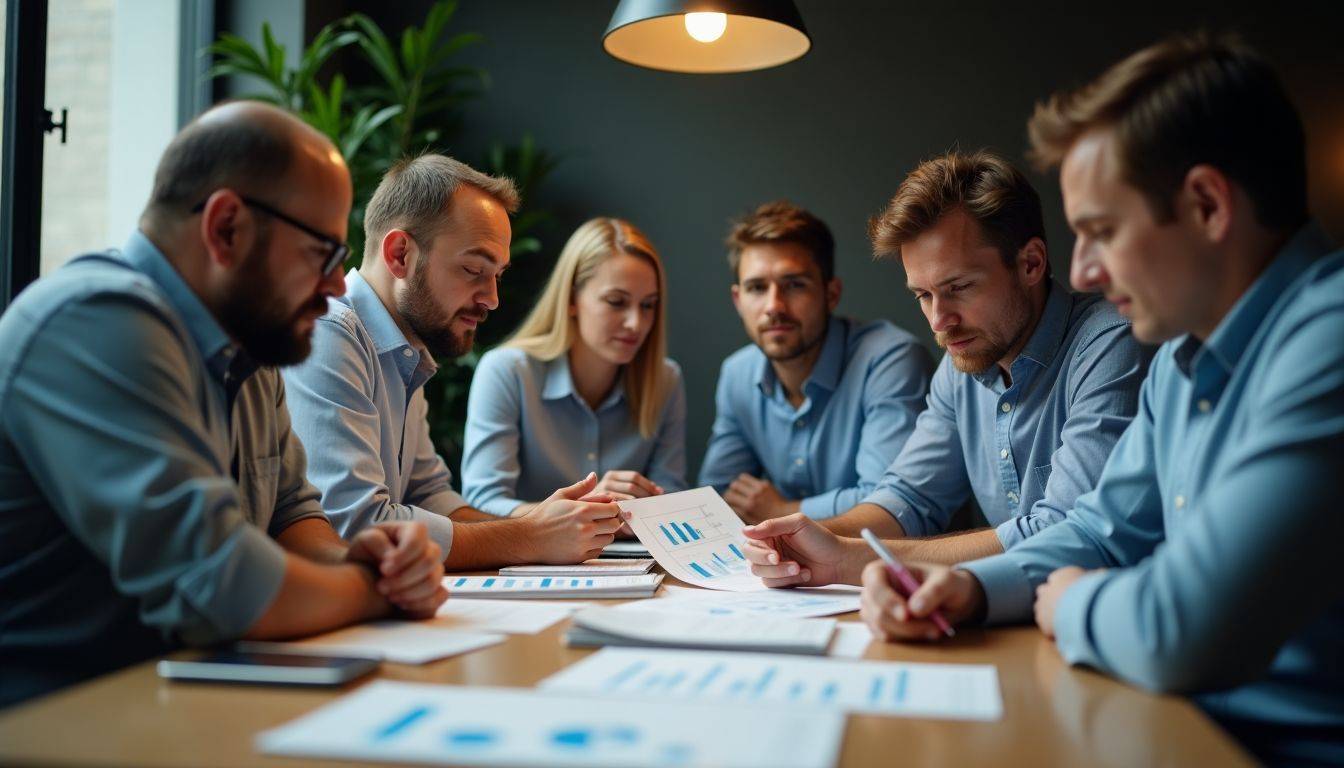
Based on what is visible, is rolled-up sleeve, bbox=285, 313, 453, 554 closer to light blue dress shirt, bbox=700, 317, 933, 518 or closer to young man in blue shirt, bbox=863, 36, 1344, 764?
young man in blue shirt, bbox=863, 36, 1344, 764

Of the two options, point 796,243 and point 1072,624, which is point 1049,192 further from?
point 1072,624

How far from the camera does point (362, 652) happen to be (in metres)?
A: 1.22

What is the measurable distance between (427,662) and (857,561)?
2.74 feet

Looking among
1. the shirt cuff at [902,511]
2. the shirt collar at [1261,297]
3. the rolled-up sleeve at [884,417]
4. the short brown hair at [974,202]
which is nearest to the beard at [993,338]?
the short brown hair at [974,202]

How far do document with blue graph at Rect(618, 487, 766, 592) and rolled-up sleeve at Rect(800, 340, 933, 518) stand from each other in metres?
0.90

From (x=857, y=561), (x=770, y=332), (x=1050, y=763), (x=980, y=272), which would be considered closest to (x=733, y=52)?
Result: (x=980, y=272)

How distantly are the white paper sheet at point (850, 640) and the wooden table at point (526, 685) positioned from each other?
0.18 metres

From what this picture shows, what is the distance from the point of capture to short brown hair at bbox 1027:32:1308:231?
1255 millimetres

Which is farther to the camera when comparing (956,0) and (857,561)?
(956,0)

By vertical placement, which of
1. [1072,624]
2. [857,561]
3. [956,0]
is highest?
[956,0]

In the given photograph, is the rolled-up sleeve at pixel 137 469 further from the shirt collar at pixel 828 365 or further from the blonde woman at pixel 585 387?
the shirt collar at pixel 828 365

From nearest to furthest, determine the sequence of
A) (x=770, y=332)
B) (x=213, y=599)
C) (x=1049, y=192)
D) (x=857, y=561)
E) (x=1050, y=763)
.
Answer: (x=1050, y=763) < (x=213, y=599) < (x=857, y=561) < (x=770, y=332) < (x=1049, y=192)

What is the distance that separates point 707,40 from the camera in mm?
2346

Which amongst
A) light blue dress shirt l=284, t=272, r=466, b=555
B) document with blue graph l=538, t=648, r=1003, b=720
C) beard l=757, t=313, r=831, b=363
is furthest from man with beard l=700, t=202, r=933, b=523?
document with blue graph l=538, t=648, r=1003, b=720
